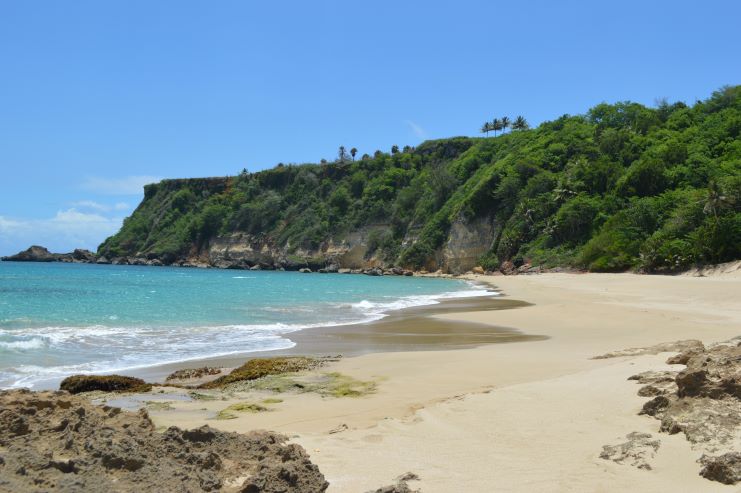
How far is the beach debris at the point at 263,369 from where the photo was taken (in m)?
9.10

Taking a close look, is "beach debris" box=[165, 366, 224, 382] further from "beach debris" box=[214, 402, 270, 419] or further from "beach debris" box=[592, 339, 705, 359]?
"beach debris" box=[592, 339, 705, 359]

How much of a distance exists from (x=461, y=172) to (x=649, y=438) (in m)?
77.5

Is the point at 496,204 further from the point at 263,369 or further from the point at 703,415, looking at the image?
the point at 703,415

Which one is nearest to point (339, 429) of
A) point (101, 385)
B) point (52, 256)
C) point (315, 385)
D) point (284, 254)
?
point (315, 385)

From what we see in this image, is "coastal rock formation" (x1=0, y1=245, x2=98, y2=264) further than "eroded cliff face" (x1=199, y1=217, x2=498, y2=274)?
Yes

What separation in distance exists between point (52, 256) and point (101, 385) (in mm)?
126415

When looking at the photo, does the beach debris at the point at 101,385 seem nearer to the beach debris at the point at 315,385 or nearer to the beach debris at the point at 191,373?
the beach debris at the point at 191,373

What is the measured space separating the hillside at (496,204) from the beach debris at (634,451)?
35.2 m

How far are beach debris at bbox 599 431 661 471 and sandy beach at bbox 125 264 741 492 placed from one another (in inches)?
2.5

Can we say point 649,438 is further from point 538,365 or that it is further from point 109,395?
point 109,395

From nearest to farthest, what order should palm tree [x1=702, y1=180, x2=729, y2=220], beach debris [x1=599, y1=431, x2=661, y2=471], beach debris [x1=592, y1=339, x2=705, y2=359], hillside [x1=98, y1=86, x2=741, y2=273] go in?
beach debris [x1=599, y1=431, x2=661, y2=471] → beach debris [x1=592, y1=339, x2=705, y2=359] → palm tree [x1=702, y1=180, x2=729, y2=220] → hillside [x1=98, y1=86, x2=741, y2=273]

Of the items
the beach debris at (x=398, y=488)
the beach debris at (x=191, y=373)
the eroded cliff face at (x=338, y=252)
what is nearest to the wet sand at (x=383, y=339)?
the beach debris at (x=191, y=373)

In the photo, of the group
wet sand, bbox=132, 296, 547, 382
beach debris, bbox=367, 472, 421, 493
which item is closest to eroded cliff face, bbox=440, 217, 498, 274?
wet sand, bbox=132, 296, 547, 382

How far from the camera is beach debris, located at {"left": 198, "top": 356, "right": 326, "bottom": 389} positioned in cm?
910
